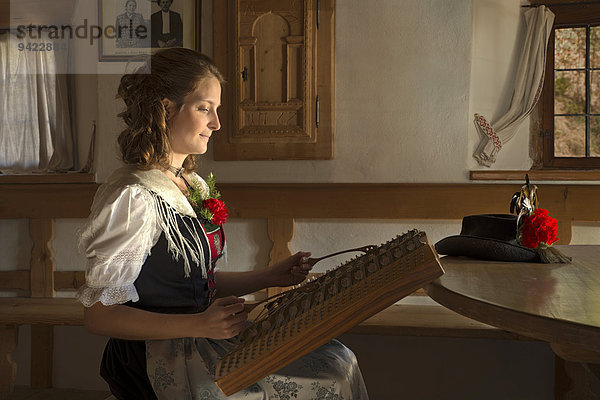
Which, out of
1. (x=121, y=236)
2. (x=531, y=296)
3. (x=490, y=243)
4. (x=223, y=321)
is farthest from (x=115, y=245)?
(x=490, y=243)

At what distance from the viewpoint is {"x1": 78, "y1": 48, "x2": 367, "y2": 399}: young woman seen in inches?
54.8

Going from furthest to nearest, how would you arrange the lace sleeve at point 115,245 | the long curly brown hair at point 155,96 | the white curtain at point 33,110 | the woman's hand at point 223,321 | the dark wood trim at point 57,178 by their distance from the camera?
the white curtain at point 33,110 → the dark wood trim at point 57,178 → the long curly brown hair at point 155,96 → the lace sleeve at point 115,245 → the woman's hand at point 223,321

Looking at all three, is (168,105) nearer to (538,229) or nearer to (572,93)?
(538,229)

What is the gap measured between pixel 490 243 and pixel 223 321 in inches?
39.6

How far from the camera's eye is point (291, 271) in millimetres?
1877

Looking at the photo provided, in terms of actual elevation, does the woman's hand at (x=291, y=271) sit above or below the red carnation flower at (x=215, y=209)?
below

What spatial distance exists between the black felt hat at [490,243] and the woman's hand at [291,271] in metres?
0.50

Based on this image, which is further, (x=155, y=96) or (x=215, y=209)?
(x=215, y=209)

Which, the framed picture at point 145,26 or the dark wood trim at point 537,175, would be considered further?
the framed picture at point 145,26

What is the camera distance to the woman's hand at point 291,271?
185cm

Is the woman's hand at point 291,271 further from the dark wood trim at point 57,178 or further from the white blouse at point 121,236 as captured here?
the dark wood trim at point 57,178

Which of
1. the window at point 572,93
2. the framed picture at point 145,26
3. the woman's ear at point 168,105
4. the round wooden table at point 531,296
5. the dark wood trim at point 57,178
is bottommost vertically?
the round wooden table at point 531,296

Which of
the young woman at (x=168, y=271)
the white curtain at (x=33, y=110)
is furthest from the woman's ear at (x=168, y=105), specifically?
the white curtain at (x=33, y=110)

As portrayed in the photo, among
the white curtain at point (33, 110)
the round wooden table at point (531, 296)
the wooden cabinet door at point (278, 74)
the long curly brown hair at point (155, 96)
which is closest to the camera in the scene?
the round wooden table at point (531, 296)
